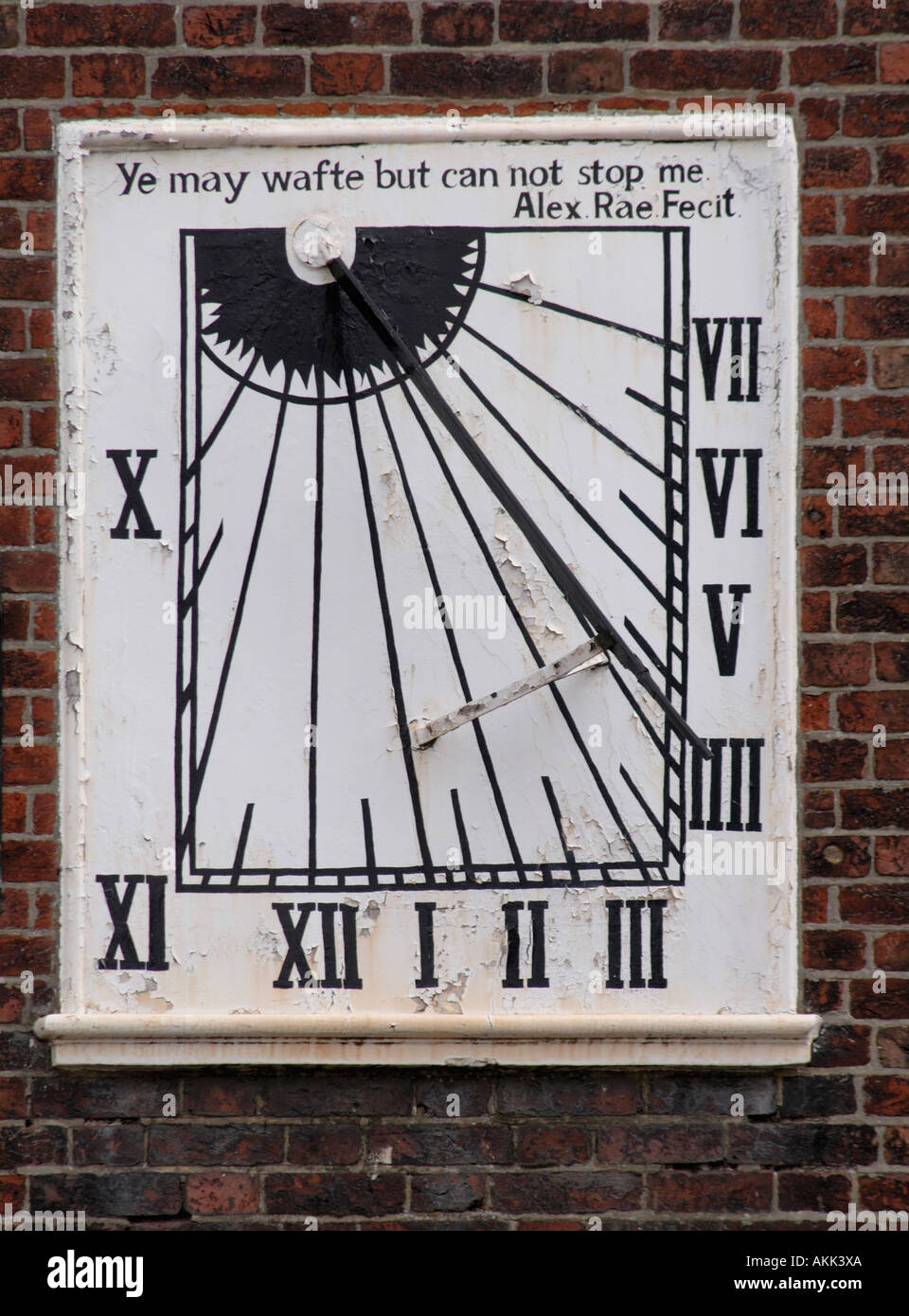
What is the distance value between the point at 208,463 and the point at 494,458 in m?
0.61

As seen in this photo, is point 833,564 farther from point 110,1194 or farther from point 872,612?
point 110,1194

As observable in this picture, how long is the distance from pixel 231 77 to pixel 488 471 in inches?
40.8

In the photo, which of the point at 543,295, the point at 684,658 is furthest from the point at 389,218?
the point at 684,658

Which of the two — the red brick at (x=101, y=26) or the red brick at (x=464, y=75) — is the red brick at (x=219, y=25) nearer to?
the red brick at (x=101, y=26)

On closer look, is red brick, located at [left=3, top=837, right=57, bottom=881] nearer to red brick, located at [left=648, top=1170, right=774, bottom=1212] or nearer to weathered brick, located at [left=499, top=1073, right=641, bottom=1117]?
weathered brick, located at [left=499, top=1073, right=641, bottom=1117]

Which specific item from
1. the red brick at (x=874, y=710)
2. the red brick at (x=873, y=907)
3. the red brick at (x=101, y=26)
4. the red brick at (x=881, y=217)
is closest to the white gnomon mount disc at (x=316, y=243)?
the red brick at (x=101, y=26)

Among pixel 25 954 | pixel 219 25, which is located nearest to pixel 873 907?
pixel 25 954

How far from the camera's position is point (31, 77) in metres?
2.62

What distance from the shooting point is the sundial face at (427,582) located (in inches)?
99.6

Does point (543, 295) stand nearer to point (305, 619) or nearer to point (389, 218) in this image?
point (389, 218)

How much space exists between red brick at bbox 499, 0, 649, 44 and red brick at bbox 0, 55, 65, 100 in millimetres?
966

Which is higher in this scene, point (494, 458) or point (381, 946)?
point (494, 458)

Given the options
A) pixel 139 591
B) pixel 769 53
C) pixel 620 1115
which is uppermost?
pixel 769 53
